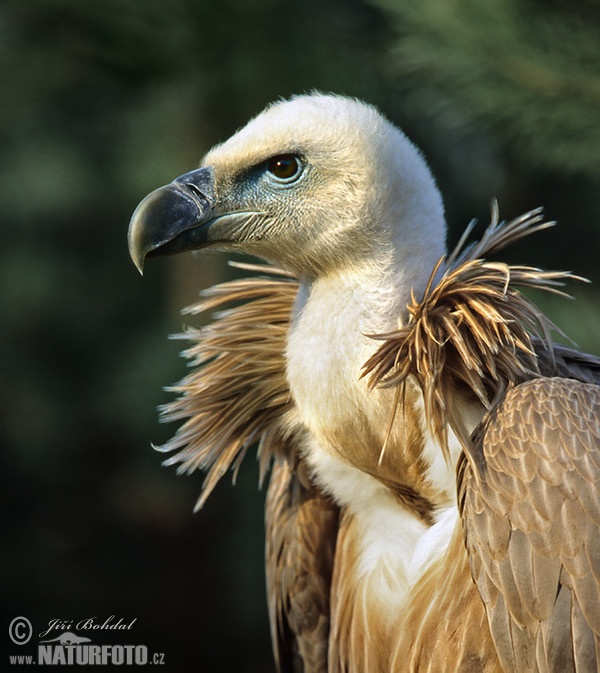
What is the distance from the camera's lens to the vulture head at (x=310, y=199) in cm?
205

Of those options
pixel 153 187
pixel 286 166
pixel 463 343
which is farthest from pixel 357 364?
pixel 153 187

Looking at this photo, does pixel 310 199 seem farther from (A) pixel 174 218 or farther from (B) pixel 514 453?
(B) pixel 514 453

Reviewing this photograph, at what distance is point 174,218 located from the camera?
6.82ft

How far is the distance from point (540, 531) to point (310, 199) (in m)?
0.78

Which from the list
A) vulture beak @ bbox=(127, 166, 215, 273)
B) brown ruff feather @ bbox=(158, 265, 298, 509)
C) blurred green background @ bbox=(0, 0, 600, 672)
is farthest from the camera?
blurred green background @ bbox=(0, 0, 600, 672)

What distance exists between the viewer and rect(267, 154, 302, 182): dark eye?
2119 millimetres

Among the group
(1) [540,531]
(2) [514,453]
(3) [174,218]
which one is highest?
(3) [174,218]

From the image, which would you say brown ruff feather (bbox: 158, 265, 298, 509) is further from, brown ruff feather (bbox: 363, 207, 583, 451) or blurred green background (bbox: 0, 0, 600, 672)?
blurred green background (bbox: 0, 0, 600, 672)

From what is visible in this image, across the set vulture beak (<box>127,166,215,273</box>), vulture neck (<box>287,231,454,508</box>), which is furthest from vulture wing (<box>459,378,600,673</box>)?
vulture beak (<box>127,166,215,273</box>)

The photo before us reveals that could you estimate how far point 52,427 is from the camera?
26.6ft

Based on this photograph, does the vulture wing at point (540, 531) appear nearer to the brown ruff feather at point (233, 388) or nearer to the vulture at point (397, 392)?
the vulture at point (397, 392)

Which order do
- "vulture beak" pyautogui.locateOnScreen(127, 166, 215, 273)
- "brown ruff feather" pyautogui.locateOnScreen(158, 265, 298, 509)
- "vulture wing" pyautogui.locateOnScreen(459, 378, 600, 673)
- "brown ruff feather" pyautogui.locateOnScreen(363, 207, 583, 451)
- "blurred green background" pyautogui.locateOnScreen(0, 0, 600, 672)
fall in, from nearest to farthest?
"vulture wing" pyautogui.locateOnScreen(459, 378, 600, 673) → "brown ruff feather" pyautogui.locateOnScreen(363, 207, 583, 451) → "vulture beak" pyautogui.locateOnScreen(127, 166, 215, 273) → "brown ruff feather" pyautogui.locateOnScreen(158, 265, 298, 509) → "blurred green background" pyautogui.locateOnScreen(0, 0, 600, 672)

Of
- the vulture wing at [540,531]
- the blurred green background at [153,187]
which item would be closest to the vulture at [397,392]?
the vulture wing at [540,531]

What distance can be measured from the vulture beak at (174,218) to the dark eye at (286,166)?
0.13 metres
